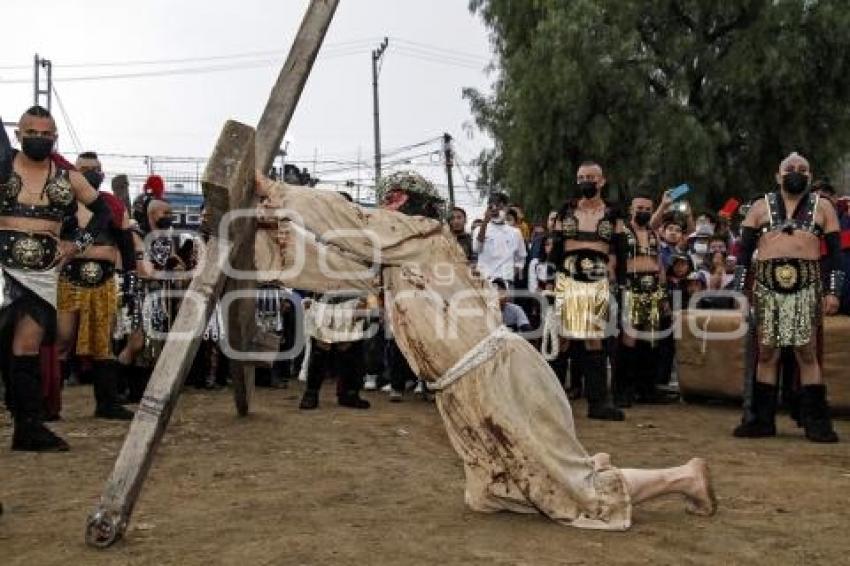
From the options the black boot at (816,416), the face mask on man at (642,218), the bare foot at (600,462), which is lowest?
the black boot at (816,416)

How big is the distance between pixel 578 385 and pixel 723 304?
1.90 metres

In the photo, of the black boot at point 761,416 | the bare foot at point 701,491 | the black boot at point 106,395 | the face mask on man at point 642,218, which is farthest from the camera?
the face mask on man at point 642,218

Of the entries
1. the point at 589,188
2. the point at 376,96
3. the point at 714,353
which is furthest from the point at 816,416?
the point at 376,96

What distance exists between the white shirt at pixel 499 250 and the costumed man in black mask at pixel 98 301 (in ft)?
16.9

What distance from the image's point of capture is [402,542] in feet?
13.5

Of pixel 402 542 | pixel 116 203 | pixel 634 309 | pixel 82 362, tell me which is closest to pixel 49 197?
pixel 116 203

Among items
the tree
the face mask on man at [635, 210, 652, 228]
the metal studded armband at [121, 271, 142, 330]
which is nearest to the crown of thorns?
the metal studded armband at [121, 271, 142, 330]

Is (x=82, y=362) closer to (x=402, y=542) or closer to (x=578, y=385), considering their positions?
(x=578, y=385)

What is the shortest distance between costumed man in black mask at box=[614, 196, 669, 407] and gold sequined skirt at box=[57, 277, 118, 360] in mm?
4825

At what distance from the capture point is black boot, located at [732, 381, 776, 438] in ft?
24.9

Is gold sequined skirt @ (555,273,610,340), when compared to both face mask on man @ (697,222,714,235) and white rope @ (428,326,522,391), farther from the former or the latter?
face mask on man @ (697,222,714,235)

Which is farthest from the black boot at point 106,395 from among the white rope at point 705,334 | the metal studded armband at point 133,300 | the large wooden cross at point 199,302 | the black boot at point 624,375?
the white rope at point 705,334

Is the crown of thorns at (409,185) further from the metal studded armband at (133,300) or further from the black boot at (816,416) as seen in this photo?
the metal studded armband at (133,300)

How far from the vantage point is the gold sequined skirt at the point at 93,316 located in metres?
7.71
